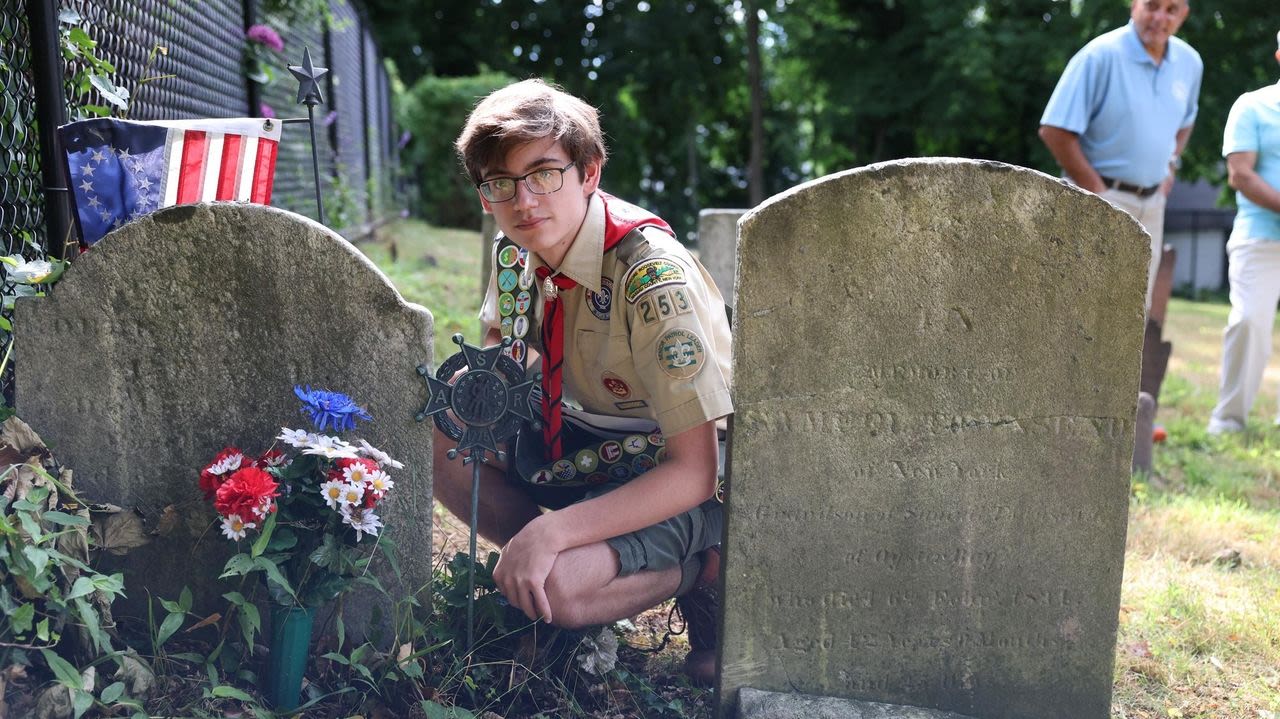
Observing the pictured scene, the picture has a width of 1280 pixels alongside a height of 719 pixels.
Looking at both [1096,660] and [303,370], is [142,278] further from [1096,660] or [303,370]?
[1096,660]

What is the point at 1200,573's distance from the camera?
3973mm

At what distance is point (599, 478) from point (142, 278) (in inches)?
47.7

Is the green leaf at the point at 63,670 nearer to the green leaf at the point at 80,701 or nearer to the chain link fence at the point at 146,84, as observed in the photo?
the green leaf at the point at 80,701

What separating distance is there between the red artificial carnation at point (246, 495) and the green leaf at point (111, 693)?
0.40 m

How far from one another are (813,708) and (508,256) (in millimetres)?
1405

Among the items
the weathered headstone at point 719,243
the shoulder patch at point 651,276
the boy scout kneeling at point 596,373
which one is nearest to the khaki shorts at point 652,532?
the boy scout kneeling at point 596,373

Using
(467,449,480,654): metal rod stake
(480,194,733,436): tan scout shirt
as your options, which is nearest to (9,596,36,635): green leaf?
(467,449,480,654): metal rod stake

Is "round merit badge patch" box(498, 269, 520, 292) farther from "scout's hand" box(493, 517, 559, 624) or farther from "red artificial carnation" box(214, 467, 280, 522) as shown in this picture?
"red artificial carnation" box(214, 467, 280, 522)

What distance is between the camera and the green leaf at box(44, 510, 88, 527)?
224cm

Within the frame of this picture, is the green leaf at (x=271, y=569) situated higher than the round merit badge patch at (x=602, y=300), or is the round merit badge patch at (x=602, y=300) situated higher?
the round merit badge patch at (x=602, y=300)

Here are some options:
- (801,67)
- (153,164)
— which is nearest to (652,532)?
(153,164)

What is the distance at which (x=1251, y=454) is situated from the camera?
19.2 ft

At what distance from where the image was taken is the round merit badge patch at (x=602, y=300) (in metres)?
2.70

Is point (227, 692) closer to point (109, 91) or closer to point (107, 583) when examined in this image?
point (107, 583)
